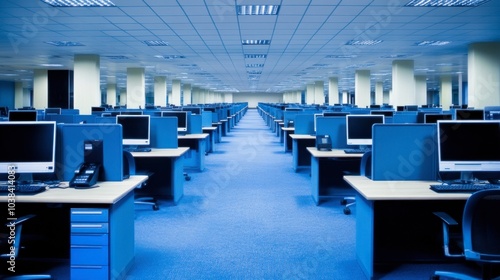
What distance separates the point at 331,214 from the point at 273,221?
0.74m

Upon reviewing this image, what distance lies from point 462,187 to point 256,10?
14.5ft

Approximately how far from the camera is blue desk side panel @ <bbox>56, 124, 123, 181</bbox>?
3.22 m

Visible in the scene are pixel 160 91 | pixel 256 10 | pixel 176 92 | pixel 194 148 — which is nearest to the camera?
pixel 256 10

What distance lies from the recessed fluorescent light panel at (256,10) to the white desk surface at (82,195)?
3.95m

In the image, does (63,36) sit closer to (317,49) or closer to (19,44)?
(19,44)

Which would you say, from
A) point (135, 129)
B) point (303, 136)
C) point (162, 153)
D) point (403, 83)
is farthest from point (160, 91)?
point (162, 153)

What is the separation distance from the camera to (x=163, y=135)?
561cm

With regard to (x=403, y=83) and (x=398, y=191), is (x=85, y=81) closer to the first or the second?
(x=403, y=83)

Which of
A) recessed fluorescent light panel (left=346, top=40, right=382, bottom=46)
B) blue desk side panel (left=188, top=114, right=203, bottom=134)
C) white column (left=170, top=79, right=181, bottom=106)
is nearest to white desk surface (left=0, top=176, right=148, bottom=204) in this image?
blue desk side panel (left=188, top=114, right=203, bottom=134)

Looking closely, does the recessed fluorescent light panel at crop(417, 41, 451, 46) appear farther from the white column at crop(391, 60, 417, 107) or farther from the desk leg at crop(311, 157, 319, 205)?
the desk leg at crop(311, 157, 319, 205)

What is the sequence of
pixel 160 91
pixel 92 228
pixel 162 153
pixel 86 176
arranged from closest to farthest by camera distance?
1. pixel 92 228
2. pixel 86 176
3. pixel 162 153
4. pixel 160 91

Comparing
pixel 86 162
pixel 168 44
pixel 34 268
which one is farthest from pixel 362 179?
pixel 168 44

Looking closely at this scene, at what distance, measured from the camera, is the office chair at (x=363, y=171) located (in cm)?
430

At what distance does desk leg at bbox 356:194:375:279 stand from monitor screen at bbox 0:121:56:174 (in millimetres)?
2226
